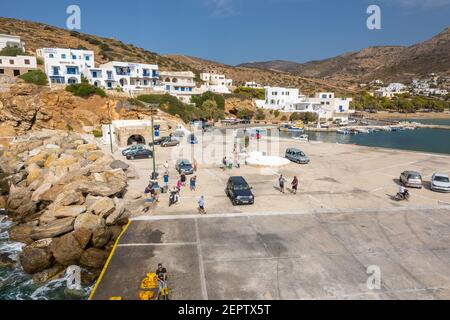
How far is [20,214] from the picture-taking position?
2397 cm

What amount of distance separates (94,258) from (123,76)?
222ft

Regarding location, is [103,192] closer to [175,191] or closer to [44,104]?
[175,191]

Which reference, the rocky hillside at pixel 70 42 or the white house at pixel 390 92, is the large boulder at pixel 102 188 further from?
the white house at pixel 390 92

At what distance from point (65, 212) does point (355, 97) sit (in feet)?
553

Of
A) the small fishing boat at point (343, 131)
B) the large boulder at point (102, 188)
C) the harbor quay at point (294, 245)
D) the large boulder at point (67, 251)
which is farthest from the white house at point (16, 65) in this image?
the small fishing boat at point (343, 131)

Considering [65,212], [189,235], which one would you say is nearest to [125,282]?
[189,235]

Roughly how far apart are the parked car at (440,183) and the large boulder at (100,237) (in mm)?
24911

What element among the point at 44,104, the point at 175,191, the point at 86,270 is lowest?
the point at 86,270

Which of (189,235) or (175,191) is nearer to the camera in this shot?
(189,235)

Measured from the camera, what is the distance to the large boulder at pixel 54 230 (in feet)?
60.3

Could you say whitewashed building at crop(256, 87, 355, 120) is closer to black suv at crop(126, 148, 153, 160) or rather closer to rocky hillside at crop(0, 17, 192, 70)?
rocky hillside at crop(0, 17, 192, 70)

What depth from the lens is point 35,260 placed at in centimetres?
1678

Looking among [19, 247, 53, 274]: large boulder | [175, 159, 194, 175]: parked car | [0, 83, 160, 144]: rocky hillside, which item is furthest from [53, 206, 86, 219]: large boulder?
[0, 83, 160, 144]: rocky hillside

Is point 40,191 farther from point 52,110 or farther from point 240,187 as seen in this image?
point 52,110
